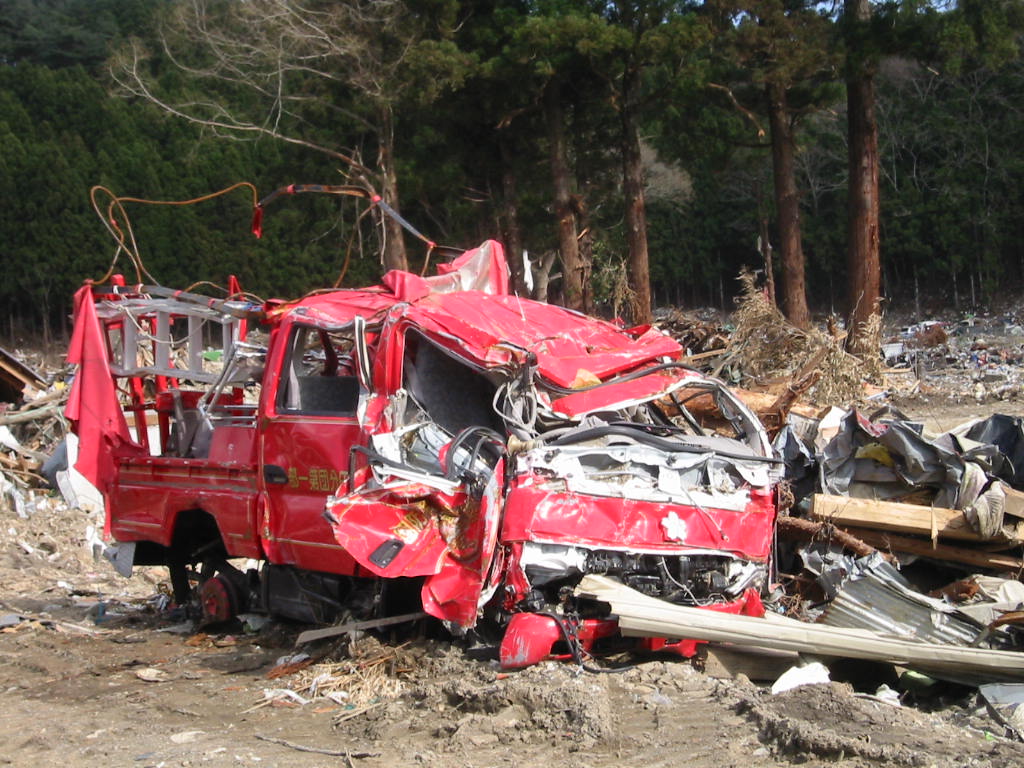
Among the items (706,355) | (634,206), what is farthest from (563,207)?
(706,355)

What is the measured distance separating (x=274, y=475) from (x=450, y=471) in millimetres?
1589

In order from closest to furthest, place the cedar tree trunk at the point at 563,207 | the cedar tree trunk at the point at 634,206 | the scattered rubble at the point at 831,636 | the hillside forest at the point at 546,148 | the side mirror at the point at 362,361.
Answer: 1. the scattered rubble at the point at 831,636
2. the side mirror at the point at 362,361
3. the hillside forest at the point at 546,148
4. the cedar tree trunk at the point at 634,206
5. the cedar tree trunk at the point at 563,207

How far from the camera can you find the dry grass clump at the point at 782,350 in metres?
13.7

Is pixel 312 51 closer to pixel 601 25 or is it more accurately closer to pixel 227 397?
pixel 601 25

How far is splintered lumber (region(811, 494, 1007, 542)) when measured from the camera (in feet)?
23.9

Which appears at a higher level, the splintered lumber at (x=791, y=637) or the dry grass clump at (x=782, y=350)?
the dry grass clump at (x=782, y=350)

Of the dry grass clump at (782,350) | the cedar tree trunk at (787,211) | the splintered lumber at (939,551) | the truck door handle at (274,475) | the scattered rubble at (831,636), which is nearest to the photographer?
the scattered rubble at (831,636)

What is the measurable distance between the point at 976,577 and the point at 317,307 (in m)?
4.66

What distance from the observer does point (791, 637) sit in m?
5.70

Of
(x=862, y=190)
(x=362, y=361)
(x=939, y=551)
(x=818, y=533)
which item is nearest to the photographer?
(x=362, y=361)

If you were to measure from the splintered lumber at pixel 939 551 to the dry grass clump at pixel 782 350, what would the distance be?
19.9 ft

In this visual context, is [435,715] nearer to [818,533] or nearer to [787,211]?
[818,533]

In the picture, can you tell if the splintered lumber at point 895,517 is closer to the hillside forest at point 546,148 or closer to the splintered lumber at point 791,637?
the splintered lumber at point 791,637

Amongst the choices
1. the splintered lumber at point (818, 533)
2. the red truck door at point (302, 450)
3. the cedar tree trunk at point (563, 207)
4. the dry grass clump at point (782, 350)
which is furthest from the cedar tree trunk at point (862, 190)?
the red truck door at point (302, 450)
